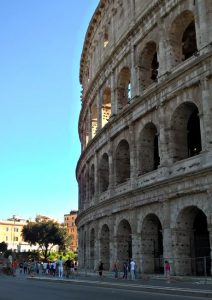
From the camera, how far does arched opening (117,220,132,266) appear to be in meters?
27.3

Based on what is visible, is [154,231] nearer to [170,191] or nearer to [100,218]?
[170,191]

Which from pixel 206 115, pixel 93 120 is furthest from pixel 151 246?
pixel 93 120

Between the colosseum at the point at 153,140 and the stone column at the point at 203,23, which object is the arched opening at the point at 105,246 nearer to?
the colosseum at the point at 153,140

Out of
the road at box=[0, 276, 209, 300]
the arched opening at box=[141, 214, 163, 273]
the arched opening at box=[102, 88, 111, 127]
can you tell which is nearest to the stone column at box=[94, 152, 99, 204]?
the arched opening at box=[102, 88, 111, 127]

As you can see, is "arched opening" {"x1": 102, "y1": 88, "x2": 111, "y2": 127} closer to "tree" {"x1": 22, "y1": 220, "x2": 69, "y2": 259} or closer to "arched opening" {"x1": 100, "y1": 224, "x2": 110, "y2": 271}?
"arched opening" {"x1": 100, "y1": 224, "x2": 110, "y2": 271}

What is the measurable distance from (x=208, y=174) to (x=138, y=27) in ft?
38.5

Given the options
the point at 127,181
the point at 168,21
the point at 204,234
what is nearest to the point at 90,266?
the point at 127,181

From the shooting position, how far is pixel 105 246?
100.0 ft

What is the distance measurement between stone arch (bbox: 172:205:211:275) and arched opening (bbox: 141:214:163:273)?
2.54 metres

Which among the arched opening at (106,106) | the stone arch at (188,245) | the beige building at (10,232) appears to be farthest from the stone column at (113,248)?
the beige building at (10,232)

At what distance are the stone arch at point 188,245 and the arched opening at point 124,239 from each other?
5851 mm

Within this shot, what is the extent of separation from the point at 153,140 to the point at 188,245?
280 inches

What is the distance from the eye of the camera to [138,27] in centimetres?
2739

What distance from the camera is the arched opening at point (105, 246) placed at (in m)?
30.0
